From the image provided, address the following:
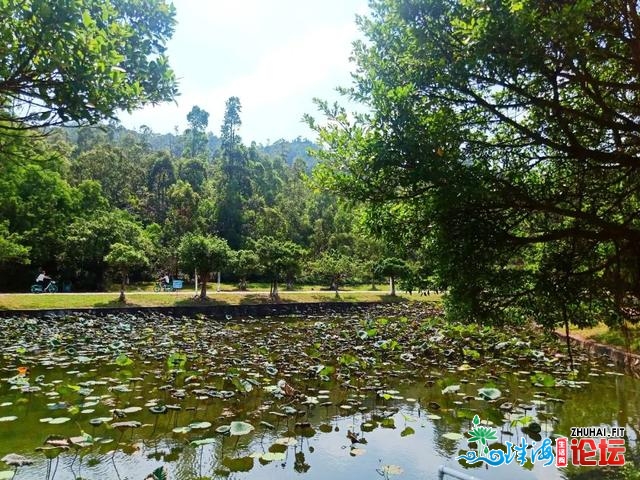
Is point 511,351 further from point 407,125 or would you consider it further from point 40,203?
point 40,203

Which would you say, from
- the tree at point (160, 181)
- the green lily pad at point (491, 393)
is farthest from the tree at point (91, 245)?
the green lily pad at point (491, 393)

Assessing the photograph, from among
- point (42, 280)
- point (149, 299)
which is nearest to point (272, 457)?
point (149, 299)

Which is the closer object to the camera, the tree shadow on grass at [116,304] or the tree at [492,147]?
the tree at [492,147]

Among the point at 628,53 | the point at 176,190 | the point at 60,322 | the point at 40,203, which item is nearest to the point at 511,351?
the point at 628,53

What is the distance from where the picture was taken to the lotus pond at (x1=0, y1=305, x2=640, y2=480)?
209 inches

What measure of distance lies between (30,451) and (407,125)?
5.81 meters

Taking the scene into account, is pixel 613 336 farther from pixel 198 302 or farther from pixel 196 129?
pixel 196 129

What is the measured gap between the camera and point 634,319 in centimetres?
590

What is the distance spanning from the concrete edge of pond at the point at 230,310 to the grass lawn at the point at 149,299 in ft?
1.51

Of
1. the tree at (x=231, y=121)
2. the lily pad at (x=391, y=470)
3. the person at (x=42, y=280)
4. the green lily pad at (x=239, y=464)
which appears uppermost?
the tree at (x=231, y=121)

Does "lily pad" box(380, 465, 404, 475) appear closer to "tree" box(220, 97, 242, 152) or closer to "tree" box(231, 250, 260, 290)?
"tree" box(231, 250, 260, 290)

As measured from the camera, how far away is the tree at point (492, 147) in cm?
468

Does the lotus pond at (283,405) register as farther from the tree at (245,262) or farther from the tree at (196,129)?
the tree at (196,129)

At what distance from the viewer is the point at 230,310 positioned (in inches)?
885
